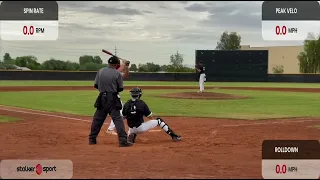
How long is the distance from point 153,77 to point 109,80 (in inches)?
1606

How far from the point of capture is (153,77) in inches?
1955

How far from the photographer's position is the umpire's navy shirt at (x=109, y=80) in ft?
29.1

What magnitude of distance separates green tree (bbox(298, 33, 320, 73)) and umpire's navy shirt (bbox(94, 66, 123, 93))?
218 feet

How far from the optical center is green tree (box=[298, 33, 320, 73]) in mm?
70312

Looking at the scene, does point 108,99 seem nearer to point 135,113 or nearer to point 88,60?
point 135,113

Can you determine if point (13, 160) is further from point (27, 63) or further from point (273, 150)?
point (27, 63)

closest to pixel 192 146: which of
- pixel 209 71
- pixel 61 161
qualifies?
pixel 61 161

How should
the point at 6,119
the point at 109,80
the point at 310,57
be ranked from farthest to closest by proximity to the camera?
the point at 310,57 → the point at 6,119 → the point at 109,80

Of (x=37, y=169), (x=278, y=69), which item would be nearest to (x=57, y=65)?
(x=278, y=69)

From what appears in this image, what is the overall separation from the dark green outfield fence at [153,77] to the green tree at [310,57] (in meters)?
22.3

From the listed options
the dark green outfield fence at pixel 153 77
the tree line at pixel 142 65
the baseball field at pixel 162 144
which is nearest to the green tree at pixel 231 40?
the tree line at pixel 142 65

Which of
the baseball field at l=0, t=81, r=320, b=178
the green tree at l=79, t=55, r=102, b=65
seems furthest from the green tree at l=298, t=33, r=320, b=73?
the baseball field at l=0, t=81, r=320, b=178

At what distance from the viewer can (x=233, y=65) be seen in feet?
155

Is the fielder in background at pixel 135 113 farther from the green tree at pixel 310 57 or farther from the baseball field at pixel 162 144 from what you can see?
the green tree at pixel 310 57
